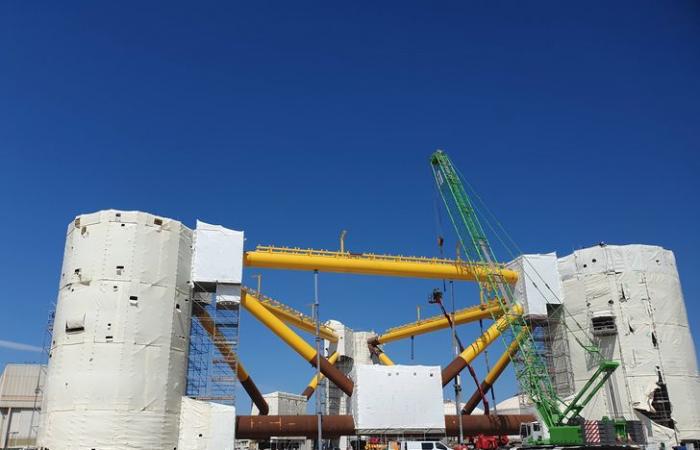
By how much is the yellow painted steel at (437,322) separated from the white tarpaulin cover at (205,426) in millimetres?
31621

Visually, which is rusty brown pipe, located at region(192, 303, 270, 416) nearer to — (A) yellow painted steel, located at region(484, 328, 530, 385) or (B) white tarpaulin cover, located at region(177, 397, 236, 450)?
(B) white tarpaulin cover, located at region(177, 397, 236, 450)

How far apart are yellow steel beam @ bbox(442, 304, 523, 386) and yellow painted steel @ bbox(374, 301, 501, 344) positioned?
8.01ft

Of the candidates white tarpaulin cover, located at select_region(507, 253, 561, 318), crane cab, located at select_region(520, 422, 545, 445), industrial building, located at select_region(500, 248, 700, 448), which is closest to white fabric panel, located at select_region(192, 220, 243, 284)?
crane cab, located at select_region(520, 422, 545, 445)

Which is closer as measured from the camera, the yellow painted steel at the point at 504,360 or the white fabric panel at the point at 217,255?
the white fabric panel at the point at 217,255

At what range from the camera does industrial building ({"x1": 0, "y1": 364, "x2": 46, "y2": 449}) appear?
9812 cm

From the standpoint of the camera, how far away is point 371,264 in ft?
208


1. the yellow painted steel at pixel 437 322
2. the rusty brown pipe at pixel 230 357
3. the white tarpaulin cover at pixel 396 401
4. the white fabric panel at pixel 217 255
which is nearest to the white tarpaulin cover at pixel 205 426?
the rusty brown pipe at pixel 230 357

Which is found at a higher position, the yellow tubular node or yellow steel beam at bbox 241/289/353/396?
the yellow tubular node

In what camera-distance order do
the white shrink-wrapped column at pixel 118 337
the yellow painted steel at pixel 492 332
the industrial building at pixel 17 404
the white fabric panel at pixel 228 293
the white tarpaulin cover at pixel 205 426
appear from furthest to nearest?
the industrial building at pixel 17 404
the yellow painted steel at pixel 492 332
the white fabric panel at pixel 228 293
the white tarpaulin cover at pixel 205 426
the white shrink-wrapped column at pixel 118 337

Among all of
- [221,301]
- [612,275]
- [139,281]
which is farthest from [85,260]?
[612,275]

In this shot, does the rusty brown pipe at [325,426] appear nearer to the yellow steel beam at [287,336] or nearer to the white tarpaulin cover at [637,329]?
the yellow steel beam at [287,336]

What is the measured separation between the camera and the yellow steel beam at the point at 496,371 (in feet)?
211

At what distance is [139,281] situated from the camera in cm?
5000

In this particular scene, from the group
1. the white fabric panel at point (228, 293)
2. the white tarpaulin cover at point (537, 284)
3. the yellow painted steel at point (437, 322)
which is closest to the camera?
the white fabric panel at point (228, 293)
